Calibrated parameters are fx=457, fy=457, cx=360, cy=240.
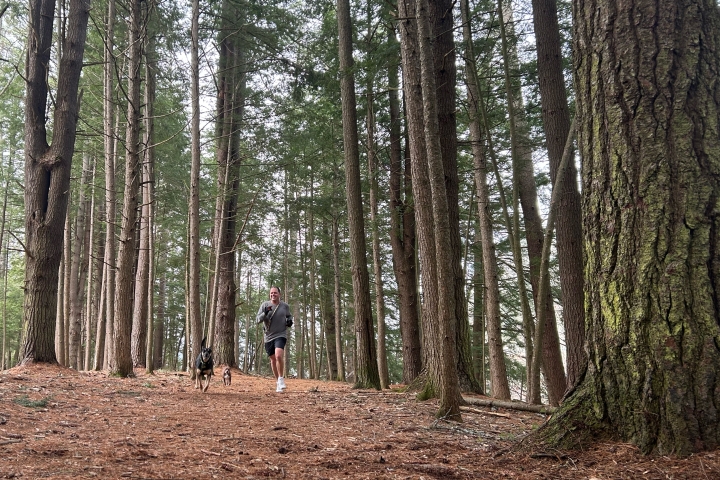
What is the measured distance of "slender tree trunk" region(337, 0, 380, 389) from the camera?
8.12m

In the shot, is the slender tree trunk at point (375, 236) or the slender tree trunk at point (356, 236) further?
the slender tree trunk at point (375, 236)

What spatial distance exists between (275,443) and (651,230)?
3.08 m

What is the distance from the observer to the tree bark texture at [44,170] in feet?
27.1

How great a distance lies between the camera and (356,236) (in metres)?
8.41

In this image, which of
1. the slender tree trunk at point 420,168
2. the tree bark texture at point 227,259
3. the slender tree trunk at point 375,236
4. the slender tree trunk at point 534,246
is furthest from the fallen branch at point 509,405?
the tree bark texture at point 227,259

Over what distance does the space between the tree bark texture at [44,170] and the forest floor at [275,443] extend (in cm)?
194

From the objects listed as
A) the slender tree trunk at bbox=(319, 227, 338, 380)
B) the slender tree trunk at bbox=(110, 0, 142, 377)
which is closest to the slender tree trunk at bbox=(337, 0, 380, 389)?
the slender tree trunk at bbox=(110, 0, 142, 377)

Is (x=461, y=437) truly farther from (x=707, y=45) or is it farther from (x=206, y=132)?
(x=206, y=132)

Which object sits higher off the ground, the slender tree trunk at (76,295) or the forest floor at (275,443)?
the slender tree trunk at (76,295)

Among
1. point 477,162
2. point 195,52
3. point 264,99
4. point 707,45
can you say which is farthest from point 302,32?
point 707,45

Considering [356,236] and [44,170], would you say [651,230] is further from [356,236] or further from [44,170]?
[44,170]

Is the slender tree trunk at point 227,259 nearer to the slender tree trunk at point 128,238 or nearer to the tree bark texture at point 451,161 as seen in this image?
the slender tree trunk at point 128,238

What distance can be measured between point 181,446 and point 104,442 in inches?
A: 23.2

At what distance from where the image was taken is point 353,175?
339 inches
